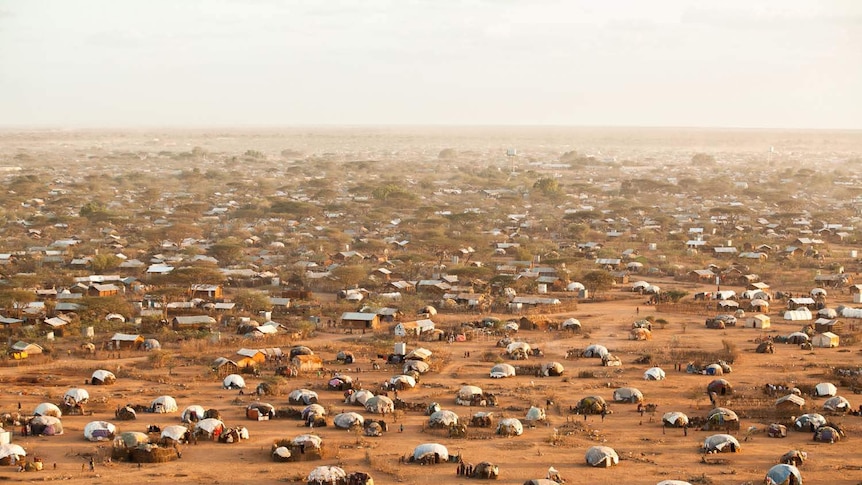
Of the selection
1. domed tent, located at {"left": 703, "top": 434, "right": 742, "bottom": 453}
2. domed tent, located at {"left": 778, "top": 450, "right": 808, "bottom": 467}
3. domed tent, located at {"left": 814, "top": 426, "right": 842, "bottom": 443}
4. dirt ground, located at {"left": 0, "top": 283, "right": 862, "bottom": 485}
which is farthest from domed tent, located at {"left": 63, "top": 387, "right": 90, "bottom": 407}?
domed tent, located at {"left": 814, "top": 426, "right": 842, "bottom": 443}

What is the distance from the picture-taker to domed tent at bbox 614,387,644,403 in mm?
36469

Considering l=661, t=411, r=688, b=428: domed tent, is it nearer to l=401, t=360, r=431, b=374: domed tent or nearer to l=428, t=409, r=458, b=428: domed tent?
l=428, t=409, r=458, b=428: domed tent

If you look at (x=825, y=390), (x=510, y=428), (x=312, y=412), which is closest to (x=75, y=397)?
(x=312, y=412)

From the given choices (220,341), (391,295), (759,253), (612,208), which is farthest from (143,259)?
(612,208)

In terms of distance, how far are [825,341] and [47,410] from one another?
3108 centimetres

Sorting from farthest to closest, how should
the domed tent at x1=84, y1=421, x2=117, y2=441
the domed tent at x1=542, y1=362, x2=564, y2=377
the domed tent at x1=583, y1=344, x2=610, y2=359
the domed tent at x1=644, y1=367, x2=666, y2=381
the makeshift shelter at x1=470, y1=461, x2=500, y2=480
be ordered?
1. the domed tent at x1=583, y1=344, x2=610, y2=359
2. the domed tent at x1=542, y1=362, x2=564, y2=377
3. the domed tent at x1=644, y1=367, x2=666, y2=381
4. the domed tent at x1=84, y1=421, x2=117, y2=441
5. the makeshift shelter at x1=470, y1=461, x2=500, y2=480

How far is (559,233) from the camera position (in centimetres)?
8481

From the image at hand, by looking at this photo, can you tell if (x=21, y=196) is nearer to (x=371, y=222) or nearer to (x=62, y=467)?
(x=371, y=222)

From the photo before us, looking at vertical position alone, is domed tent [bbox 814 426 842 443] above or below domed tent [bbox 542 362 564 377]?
above

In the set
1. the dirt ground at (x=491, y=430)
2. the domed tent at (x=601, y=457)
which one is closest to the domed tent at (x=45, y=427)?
the dirt ground at (x=491, y=430)

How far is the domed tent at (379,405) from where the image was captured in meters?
34.6

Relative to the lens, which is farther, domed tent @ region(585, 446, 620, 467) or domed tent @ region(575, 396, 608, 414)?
domed tent @ region(575, 396, 608, 414)

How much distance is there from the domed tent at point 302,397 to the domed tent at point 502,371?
7.47 meters

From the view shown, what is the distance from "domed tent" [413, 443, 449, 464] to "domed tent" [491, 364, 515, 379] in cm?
1046
